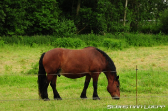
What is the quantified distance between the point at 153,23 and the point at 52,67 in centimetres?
2994

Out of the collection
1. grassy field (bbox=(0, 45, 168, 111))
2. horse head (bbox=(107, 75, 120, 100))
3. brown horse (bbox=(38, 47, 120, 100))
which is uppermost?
brown horse (bbox=(38, 47, 120, 100))

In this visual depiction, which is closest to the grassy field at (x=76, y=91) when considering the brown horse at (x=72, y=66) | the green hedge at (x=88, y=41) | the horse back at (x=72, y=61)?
the brown horse at (x=72, y=66)

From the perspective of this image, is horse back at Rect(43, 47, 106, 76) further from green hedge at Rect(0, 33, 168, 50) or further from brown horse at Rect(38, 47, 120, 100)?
green hedge at Rect(0, 33, 168, 50)

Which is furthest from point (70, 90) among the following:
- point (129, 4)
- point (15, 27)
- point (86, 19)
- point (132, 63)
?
point (129, 4)

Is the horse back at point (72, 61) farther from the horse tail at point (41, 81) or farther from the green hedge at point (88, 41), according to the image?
the green hedge at point (88, 41)

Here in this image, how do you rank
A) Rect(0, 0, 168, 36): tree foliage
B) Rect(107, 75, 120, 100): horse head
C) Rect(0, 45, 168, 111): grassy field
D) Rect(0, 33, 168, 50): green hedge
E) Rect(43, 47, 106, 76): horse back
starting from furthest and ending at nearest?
1. Rect(0, 0, 168, 36): tree foliage
2. Rect(0, 33, 168, 50): green hedge
3. Rect(107, 75, 120, 100): horse head
4. Rect(43, 47, 106, 76): horse back
5. Rect(0, 45, 168, 111): grassy field

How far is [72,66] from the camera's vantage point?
26.9 feet

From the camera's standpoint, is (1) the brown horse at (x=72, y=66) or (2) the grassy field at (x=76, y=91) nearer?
(2) the grassy field at (x=76, y=91)

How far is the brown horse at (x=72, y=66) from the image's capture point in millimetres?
8131

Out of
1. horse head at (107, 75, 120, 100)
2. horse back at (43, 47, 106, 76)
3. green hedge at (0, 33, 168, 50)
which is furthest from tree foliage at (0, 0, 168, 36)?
horse head at (107, 75, 120, 100)

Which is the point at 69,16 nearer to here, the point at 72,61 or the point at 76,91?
the point at 76,91

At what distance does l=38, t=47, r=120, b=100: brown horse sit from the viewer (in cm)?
813

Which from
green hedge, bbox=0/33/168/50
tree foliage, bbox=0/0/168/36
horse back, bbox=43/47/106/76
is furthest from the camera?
tree foliage, bbox=0/0/168/36

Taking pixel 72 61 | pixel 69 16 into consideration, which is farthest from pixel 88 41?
pixel 72 61
